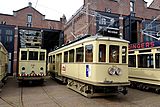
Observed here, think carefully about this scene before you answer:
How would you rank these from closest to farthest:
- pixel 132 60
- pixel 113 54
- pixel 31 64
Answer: pixel 113 54
pixel 132 60
pixel 31 64

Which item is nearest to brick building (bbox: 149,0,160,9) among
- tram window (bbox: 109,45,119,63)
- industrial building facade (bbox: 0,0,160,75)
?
industrial building facade (bbox: 0,0,160,75)

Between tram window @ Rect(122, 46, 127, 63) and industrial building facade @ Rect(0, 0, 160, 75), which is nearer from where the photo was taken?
tram window @ Rect(122, 46, 127, 63)

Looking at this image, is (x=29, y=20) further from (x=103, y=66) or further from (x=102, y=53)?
(x=103, y=66)

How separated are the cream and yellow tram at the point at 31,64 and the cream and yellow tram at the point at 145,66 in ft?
20.4

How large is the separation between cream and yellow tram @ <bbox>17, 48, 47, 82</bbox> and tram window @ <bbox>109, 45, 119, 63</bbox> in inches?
259

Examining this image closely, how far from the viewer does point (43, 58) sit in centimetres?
1499

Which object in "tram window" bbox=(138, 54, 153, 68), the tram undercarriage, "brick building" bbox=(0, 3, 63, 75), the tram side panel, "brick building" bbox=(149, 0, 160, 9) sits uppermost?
"brick building" bbox=(149, 0, 160, 9)

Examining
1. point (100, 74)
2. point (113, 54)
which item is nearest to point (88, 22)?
point (113, 54)

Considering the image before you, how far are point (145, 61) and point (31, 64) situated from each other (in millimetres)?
7528

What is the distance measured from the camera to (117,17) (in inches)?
1021

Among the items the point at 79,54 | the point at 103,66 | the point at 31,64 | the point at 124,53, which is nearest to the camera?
the point at 103,66

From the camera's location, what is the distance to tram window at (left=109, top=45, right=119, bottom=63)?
31.2ft

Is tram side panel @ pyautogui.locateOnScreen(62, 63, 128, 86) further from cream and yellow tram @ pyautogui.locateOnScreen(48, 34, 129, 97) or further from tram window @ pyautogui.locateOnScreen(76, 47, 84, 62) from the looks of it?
tram window @ pyautogui.locateOnScreen(76, 47, 84, 62)

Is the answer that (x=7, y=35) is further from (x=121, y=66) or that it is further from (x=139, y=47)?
(x=121, y=66)
